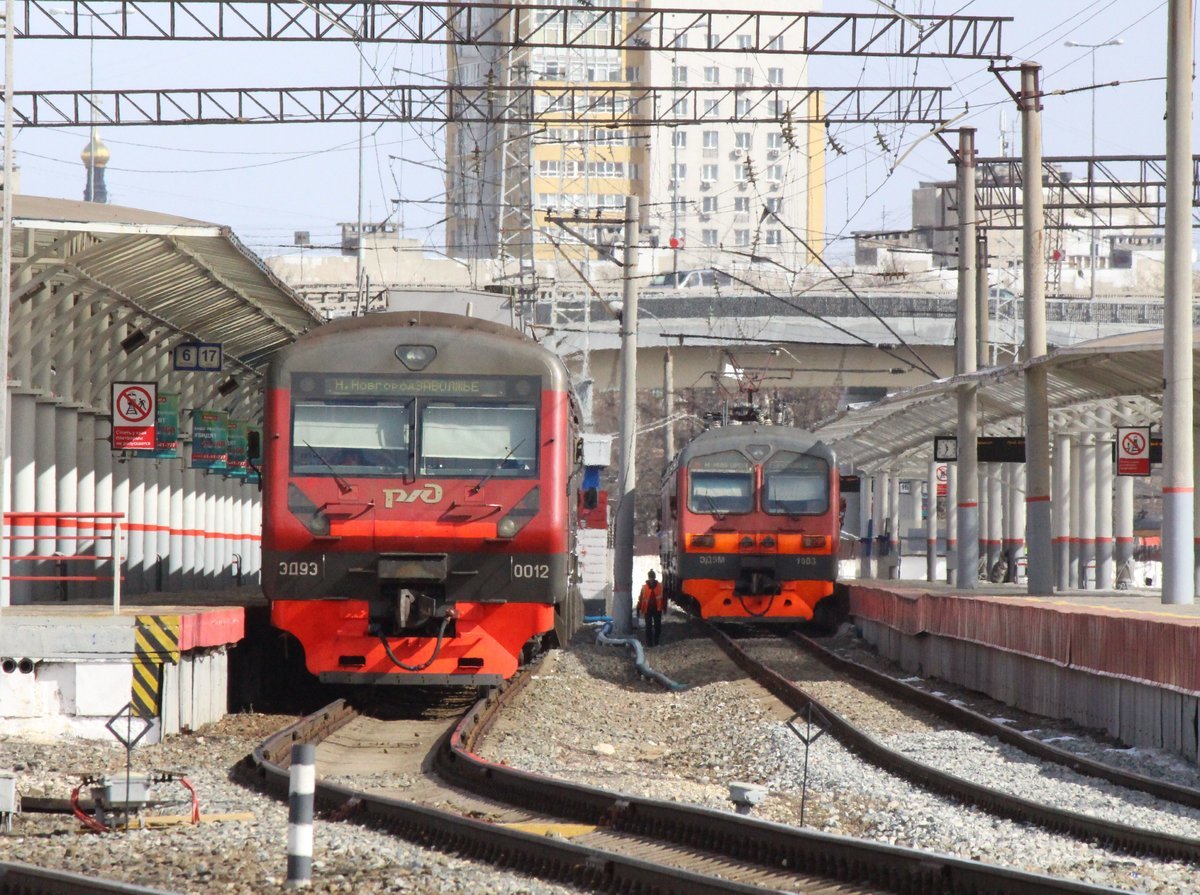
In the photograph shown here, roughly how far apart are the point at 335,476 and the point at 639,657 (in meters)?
8.78

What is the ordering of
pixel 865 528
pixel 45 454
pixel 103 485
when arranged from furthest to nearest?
1. pixel 865 528
2. pixel 103 485
3. pixel 45 454

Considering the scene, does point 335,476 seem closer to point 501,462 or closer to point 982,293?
point 501,462

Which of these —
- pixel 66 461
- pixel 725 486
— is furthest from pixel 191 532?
pixel 725 486

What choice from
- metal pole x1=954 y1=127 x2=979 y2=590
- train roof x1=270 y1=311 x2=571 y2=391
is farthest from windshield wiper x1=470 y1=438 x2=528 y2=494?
metal pole x1=954 y1=127 x2=979 y2=590

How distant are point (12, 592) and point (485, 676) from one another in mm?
7991

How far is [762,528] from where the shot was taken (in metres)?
28.4

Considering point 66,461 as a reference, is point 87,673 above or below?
below

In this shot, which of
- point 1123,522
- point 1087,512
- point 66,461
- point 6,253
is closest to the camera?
point 6,253

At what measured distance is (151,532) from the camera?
2875 centimetres

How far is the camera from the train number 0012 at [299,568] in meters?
15.6

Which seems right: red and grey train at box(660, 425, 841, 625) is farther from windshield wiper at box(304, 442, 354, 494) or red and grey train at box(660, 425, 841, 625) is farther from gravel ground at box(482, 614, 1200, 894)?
windshield wiper at box(304, 442, 354, 494)

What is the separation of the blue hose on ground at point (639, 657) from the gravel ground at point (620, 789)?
0.29 metres

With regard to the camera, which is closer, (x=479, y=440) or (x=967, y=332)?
(x=479, y=440)

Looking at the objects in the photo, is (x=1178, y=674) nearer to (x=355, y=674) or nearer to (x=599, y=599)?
(x=355, y=674)
